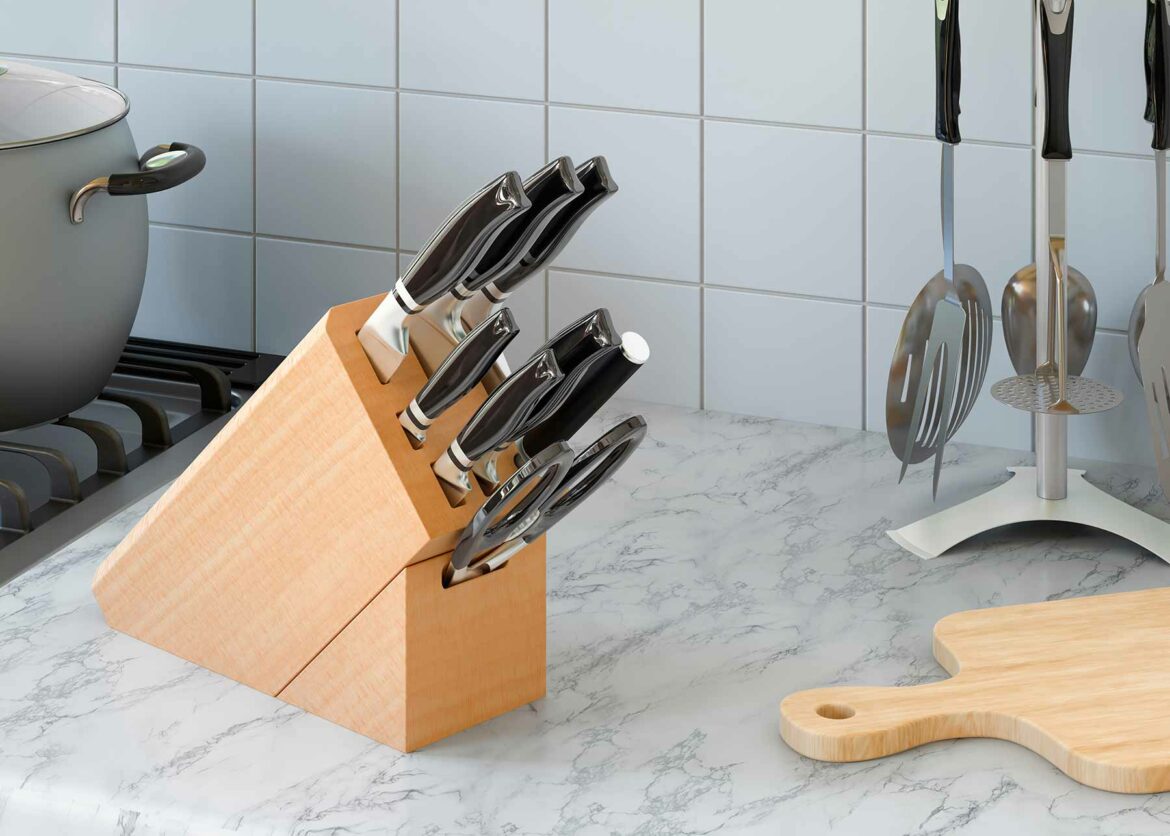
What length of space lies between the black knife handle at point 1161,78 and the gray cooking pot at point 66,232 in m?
0.70

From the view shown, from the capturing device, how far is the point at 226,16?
56.0 inches

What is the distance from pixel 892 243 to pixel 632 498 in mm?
306

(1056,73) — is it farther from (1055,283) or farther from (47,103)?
(47,103)

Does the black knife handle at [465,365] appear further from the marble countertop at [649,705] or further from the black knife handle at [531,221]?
the marble countertop at [649,705]

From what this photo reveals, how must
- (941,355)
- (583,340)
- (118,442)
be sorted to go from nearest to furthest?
(583,340), (941,355), (118,442)

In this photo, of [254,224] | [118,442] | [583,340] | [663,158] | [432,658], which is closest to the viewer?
[583,340]

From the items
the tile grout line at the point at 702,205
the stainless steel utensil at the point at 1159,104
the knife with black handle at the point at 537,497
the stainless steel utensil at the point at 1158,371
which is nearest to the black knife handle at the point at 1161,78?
the stainless steel utensil at the point at 1159,104

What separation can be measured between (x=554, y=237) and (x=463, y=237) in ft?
0.18

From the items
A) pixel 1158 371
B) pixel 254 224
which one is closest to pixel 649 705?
pixel 1158 371

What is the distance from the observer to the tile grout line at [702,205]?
128 centimetres

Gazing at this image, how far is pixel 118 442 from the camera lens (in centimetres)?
Answer: 121

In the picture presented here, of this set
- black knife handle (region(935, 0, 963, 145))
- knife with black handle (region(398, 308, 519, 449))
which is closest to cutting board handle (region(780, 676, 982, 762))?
knife with black handle (region(398, 308, 519, 449))

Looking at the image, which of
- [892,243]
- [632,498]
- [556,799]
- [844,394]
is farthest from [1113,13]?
[556,799]

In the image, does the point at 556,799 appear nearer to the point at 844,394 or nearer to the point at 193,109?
the point at 844,394
